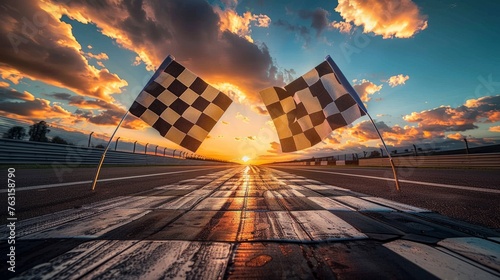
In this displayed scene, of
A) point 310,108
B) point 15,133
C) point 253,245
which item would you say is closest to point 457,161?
point 310,108

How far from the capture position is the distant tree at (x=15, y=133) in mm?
10156

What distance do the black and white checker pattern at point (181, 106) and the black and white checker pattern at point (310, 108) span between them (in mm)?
1111

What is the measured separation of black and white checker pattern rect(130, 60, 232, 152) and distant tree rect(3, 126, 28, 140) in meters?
11.9

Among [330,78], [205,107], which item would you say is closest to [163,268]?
[205,107]

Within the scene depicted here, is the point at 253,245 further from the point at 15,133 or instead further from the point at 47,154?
the point at 47,154

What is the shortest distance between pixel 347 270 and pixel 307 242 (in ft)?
1.05

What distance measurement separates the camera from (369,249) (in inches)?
42.7

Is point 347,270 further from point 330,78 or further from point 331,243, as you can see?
point 330,78

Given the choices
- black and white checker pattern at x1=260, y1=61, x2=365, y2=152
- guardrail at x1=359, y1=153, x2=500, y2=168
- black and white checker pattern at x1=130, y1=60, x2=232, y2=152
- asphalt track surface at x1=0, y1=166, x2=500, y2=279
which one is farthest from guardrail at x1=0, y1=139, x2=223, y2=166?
guardrail at x1=359, y1=153, x2=500, y2=168

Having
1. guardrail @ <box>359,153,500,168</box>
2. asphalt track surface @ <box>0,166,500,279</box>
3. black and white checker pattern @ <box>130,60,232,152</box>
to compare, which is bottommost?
asphalt track surface @ <box>0,166,500,279</box>

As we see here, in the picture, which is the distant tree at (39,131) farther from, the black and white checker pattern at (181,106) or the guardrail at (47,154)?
the black and white checker pattern at (181,106)

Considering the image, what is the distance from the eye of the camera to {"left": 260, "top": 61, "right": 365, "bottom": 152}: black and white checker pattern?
3.73 m

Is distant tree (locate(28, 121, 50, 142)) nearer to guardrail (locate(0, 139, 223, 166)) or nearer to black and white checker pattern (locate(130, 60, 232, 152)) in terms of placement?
guardrail (locate(0, 139, 223, 166))

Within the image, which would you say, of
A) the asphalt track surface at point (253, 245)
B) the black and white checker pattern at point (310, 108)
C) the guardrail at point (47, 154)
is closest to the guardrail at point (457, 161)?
the black and white checker pattern at point (310, 108)
